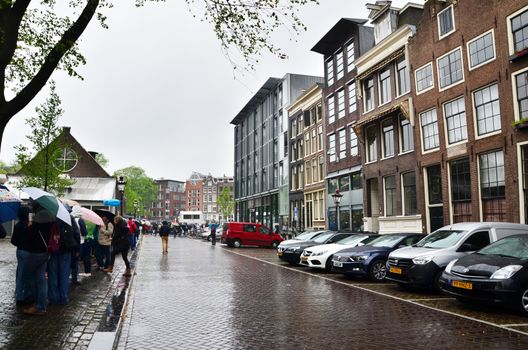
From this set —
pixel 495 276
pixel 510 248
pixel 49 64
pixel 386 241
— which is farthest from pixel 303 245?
pixel 49 64

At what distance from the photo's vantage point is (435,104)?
23.7 m

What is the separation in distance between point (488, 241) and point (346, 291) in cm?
351

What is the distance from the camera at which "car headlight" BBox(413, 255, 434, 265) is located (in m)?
10.8

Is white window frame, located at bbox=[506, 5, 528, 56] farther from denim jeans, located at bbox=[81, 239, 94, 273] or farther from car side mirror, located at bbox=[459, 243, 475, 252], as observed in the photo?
denim jeans, located at bbox=[81, 239, 94, 273]

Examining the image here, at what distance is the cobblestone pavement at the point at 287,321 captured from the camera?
627 centimetres

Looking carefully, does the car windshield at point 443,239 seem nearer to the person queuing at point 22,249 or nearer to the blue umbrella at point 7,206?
the person queuing at point 22,249

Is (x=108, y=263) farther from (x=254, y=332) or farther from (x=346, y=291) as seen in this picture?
(x=254, y=332)

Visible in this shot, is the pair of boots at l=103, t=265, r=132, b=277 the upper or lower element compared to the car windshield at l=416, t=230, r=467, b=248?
lower

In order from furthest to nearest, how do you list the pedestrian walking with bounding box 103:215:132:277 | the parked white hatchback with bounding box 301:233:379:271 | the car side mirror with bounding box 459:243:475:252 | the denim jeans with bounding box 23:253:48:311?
the parked white hatchback with bounding box 301:233:379:271 < the pedestrian walking with bounding box 103:215:132:277 < the car side mirror with bounding box 459:243:475:252 < the denim jeans with bounding box 23:253:48:311

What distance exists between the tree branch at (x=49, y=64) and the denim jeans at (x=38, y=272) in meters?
2.48

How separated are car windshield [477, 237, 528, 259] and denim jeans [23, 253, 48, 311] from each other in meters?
8.20

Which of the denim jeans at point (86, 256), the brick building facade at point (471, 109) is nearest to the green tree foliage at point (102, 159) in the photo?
the brick building facade at point (471, 109)

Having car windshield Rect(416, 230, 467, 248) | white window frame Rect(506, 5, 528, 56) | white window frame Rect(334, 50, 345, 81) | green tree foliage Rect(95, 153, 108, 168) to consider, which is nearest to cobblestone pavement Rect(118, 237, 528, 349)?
car windshield Rect(416, 230, 467, 248)

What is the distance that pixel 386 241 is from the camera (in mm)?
14484
